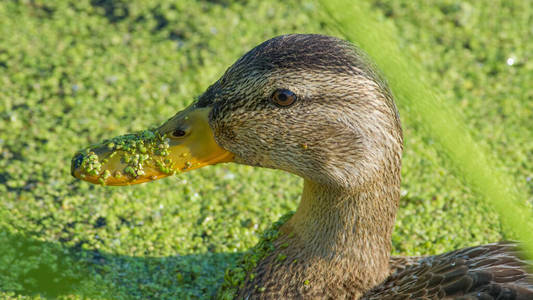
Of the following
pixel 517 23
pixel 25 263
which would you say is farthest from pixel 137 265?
pixel 517 23

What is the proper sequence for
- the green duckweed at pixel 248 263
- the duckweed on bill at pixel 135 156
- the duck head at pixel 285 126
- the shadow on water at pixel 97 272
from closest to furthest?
the duck head at pixel 285 126 < the duckweed on bill at pixel 135 156 < the green duckweed at pixel 248 263 < the shadow on water at pixel 97 272

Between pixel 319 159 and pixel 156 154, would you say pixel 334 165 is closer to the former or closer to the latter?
pixel 319 159

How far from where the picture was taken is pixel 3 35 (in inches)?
209

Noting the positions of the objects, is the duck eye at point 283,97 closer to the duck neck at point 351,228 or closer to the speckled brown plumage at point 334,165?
the speckled brown plumage at point 334,165

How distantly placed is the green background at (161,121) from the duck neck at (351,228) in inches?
17.0

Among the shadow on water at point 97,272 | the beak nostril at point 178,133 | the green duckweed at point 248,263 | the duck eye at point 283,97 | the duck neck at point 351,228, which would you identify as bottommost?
the shadow on water at point 97,272

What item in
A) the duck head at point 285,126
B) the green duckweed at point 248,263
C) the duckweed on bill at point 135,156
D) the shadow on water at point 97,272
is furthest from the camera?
the shadow on water at point 97,272

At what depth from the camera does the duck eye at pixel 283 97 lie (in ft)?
8.43

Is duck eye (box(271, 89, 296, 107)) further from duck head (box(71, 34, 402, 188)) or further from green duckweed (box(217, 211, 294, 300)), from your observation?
green duckweed (box(217, 211, 294, 300))

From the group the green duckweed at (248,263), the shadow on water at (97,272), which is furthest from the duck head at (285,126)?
the shadow on water at (97,272)

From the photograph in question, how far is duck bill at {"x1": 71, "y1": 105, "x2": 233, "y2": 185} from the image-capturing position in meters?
2.78

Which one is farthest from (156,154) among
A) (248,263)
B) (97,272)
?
(97,272)

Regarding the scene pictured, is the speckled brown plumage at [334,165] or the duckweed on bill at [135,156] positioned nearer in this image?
the speckled brown plumage at [334,165]

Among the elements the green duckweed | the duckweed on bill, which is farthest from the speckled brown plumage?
the duckweed on bill
